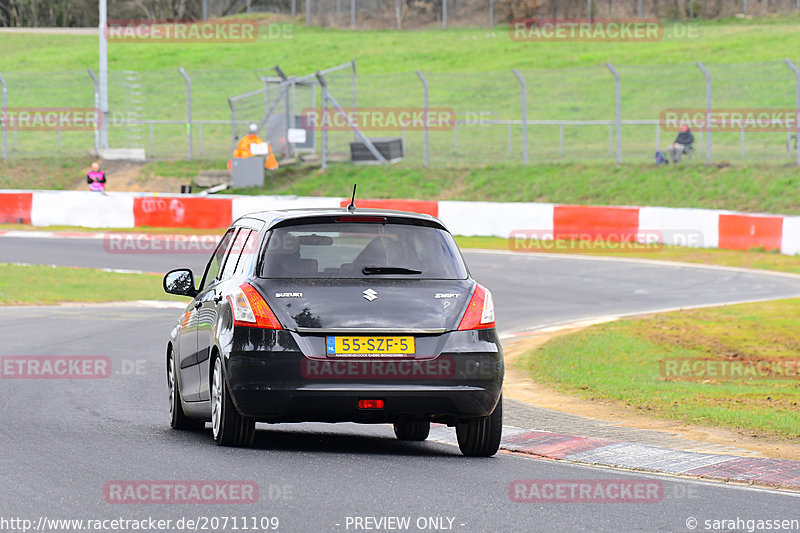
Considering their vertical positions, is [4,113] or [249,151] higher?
[4,113]

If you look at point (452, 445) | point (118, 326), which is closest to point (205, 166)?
point (118, 326)

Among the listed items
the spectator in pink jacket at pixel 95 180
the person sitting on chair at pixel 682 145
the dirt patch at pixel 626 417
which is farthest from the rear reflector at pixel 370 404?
the person sitting on chair at pixel 682 145

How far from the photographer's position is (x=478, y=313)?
8234 millimetres

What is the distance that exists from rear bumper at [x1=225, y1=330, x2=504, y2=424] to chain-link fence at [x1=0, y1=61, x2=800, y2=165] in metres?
23.3

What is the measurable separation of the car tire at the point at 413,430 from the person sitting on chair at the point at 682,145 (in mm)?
25568

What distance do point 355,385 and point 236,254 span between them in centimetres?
155

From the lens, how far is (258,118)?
41.4 metres

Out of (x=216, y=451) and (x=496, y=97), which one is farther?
(x=496, y=97)

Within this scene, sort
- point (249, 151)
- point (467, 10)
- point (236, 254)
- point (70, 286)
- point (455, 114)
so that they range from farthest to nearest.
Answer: point (467, 10), point (455, 114), point (249, 151), point (70, 286), point (236, 254)

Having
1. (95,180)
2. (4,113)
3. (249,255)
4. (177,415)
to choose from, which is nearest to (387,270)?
(249,255)

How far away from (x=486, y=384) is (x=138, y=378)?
533 cm

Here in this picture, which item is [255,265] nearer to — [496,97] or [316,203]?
[316,203]

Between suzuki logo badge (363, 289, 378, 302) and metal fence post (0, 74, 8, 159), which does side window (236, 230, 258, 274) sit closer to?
suzuki logo badge (363, 289, 378, 302)

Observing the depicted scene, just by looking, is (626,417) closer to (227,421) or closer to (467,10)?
(227,421)
